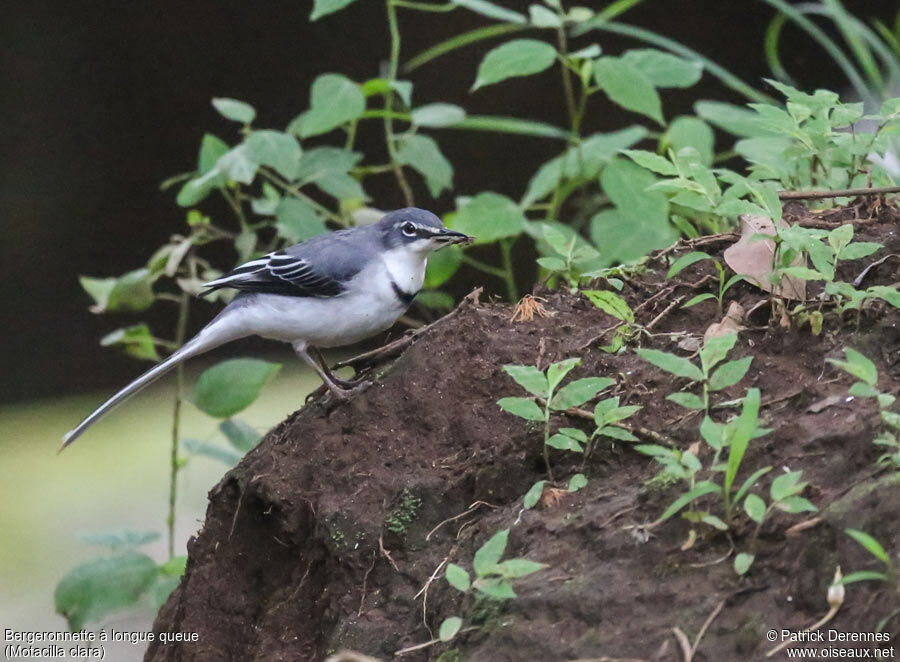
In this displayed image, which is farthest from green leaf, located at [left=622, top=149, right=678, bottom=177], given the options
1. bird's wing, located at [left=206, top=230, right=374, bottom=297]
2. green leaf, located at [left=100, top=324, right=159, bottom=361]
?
green leaf, located at [left=100, top=324, right=159, bottom=361]

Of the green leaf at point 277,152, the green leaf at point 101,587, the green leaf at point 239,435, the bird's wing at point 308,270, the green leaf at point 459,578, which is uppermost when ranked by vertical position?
the green leaf at point 459,578

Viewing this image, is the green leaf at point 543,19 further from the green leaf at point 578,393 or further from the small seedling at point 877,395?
the small seedling at point 877,395

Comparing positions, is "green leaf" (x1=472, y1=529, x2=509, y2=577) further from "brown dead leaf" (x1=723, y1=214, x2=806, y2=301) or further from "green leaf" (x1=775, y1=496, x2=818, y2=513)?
"brown dead leaf" (x1=723, y1=214, x2=806, y2=301)

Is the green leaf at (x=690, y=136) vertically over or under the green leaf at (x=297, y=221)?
over

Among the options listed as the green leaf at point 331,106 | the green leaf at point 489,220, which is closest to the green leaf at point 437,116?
the green leaf at point 331,106

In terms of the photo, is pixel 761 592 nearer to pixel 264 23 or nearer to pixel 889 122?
pixel 889 122

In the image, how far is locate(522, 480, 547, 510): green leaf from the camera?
2.76 m

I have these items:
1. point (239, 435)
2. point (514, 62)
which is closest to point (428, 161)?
point (514, 62)

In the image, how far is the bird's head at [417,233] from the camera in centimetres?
438

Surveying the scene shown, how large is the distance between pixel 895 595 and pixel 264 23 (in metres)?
7.05

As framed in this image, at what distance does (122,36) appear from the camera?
8078 millimetres

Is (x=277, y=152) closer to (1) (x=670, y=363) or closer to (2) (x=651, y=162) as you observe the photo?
(2) (x=651, y=162)

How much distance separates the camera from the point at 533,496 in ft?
9.10

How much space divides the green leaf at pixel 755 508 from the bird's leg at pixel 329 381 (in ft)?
4.85
